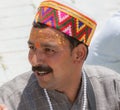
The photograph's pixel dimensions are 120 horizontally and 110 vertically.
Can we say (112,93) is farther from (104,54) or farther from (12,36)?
(12,36)

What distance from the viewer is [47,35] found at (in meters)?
2.09

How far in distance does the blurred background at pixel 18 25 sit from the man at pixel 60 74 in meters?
2.23

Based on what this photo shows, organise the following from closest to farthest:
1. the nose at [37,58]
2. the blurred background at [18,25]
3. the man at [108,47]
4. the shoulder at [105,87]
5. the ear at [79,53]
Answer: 1. the nose at [37,58]
2. the ear at [79,53]
3. the shoulder at [105,87]
4. the man at [108,47]
5. the blurred background at [18,25]

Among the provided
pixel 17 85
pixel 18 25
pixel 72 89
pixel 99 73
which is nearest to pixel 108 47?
pixel 99 73

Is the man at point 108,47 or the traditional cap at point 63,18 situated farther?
the man at point 108,47

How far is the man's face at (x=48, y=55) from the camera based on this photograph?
208 centimetres

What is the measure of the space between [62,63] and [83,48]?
16cm

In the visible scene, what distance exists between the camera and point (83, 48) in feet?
7.29

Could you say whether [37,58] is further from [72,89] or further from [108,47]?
[108,47]

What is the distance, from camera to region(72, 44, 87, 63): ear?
2190mm

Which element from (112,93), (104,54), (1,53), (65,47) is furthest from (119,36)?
(1,53)

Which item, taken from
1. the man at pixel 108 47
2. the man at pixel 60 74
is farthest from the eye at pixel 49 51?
the man at pixel 108 47

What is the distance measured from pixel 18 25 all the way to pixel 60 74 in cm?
357

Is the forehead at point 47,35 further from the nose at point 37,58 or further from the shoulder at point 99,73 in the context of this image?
the shoulder at point 99,73
